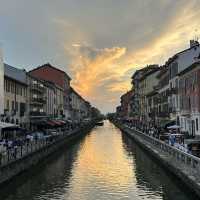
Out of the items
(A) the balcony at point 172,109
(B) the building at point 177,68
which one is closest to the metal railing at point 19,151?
(B) the building at point 177,68

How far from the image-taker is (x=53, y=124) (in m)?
81.9

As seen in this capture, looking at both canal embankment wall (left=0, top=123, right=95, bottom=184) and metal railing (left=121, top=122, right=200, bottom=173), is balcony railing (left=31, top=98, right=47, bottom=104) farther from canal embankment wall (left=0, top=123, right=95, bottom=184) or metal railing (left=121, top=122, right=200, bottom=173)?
metal railing (left=121, top=122, right=200, bottom=173)

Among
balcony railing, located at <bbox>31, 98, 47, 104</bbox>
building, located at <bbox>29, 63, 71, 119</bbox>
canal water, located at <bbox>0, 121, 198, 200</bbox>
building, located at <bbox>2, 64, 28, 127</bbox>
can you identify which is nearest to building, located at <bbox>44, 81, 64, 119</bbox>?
building, located at <bbox>29, 63, 71, 119</bbox>

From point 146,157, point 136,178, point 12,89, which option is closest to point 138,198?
point 136,178

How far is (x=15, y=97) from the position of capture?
7200 centimetres

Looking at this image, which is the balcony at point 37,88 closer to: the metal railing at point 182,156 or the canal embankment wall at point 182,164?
the metal railing at point 182,156

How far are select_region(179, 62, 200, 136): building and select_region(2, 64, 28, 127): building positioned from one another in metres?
23.0

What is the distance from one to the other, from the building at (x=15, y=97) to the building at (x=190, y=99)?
22964 millimetres

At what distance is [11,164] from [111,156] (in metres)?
22.9

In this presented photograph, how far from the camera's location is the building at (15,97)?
65562 millimetres

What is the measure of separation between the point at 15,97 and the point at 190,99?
83.0 ft

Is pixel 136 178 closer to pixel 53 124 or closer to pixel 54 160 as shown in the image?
pixel 54 160

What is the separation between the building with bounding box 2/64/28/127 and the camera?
6556cm

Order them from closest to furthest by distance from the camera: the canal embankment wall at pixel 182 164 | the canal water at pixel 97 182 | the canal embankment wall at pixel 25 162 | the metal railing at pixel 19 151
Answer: the canal embankment wall at pixel 182 164 → the canal water at pixel 97 182 → the canal embankment wall at pixel 25 162 → the metal railing at pixel 19 151
